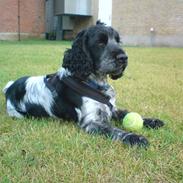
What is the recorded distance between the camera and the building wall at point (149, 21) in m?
21.5

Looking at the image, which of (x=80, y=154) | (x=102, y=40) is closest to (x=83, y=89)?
(x=102, y=40)

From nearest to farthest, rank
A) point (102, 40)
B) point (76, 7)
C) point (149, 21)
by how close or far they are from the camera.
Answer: point (102, 40)
point (149, 21)
point (76, 7)

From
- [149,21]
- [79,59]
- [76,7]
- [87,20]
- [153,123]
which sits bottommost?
[87,20]

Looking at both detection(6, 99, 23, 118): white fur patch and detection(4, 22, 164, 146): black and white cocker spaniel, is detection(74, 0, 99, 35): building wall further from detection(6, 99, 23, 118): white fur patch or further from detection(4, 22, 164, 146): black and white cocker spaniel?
detection(4, 22, 164, 146): black and white cocker spaniel

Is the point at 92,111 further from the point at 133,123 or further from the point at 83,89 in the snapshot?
the point at 133,123

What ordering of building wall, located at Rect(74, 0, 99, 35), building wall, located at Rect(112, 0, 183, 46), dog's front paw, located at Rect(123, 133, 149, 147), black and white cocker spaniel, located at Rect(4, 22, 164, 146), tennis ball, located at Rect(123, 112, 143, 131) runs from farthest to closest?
building wall, located at Rect(74, 0, 99, 35) → building wall, located at Rect(112, 0, 183, 46) → black and white cocker spaniel, located at Rect(4, 22, 164, 146) → tennis ball, located at Rect(123, 112, 143, 131) → dog's front paw, located at Rect(123, 133, 149, 147)

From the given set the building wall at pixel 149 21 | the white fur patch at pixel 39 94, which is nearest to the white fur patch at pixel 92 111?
the white fur patch at pixel 39 94

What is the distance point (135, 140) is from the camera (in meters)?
3.12

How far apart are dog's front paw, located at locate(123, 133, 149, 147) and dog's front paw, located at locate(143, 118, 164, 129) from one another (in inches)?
24.3

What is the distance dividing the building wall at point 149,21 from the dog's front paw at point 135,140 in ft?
61.4

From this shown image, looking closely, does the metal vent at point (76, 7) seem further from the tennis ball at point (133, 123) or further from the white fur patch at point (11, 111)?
the tennis ball at point (133, 123)

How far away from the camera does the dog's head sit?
148 inches

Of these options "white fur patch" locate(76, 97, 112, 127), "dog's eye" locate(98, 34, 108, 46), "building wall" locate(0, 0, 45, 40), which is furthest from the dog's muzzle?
"building wall" locate(0, 0, 45, 40)

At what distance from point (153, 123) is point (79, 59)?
35.2 inches
